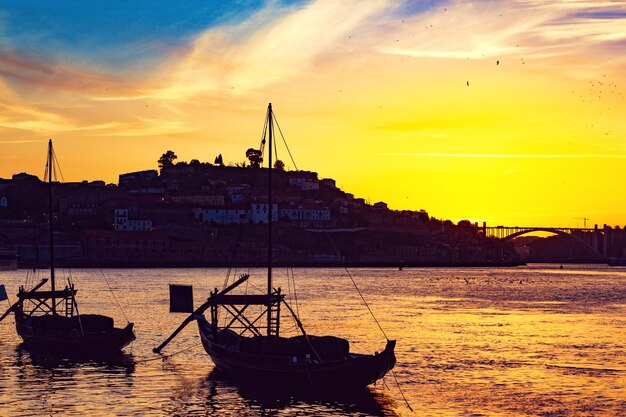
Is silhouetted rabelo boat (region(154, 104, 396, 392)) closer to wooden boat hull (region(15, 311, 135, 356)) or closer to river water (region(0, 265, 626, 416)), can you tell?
river water (region(0, 265, 626, 416))

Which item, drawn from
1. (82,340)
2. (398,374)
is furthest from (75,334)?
(398,374)

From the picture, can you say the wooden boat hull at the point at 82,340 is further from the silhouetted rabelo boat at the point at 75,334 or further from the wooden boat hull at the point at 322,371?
the wooden boat hull at the point at 322,371

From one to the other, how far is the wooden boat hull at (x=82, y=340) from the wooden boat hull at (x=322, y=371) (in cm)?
1072

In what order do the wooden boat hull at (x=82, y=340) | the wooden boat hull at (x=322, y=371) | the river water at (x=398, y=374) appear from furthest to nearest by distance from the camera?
the wooden boat hull at (x=82, y=340)
the wooden boat hull at (x=322, y=371)
the river water at (x=398, y=374)

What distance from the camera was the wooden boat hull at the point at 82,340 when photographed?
5059 centimetres

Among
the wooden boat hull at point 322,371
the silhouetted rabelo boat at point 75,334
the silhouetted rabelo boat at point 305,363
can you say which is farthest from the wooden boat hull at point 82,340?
the wooden boat hull at point 322,371

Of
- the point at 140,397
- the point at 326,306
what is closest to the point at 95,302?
the point at 326,306

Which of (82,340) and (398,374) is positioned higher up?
(82,340)

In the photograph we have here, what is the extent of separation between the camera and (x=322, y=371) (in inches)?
1555

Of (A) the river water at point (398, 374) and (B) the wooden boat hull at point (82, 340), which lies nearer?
(A) the river water at point (398, 374)

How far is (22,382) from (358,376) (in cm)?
1509

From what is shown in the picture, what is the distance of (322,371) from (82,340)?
16.5 metres

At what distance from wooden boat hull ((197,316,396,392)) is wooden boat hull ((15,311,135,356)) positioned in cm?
1072

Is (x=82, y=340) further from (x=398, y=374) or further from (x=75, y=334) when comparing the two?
(x=398, y=374)
